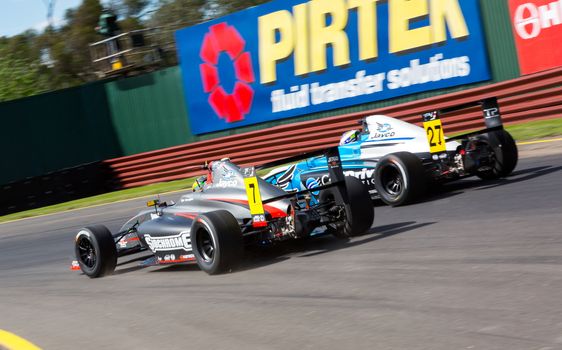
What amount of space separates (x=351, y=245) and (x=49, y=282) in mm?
3894

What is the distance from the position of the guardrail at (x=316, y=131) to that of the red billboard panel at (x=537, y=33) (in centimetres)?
62

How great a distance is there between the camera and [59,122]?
29.2 m

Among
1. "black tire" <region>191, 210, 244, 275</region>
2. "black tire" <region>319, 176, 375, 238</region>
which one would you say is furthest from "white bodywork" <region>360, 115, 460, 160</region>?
"black tire" <region>191, 210, 244, 275</region>

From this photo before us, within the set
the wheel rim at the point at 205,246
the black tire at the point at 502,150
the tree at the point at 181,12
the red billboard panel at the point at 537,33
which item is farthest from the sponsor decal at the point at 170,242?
the tree at the point at 181,12

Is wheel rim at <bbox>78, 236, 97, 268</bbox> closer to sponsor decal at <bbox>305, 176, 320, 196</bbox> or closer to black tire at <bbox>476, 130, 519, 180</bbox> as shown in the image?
sponsor decal at <bbox>305, 176, 320, 196</bbox>

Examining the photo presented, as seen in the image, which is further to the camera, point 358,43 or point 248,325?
point 358,43

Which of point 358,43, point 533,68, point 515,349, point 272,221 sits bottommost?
point 515,349

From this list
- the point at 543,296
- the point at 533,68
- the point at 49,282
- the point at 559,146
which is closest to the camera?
the point at 543,296

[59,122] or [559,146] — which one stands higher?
[59,122]

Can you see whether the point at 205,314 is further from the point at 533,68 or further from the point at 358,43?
the point at 358,43

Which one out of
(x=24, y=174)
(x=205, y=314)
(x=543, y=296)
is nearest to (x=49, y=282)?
(x=205, y=314)

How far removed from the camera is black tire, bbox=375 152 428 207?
11047 mm

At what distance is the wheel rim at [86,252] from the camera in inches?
412

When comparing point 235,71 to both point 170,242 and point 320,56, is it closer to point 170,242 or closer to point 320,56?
point 320,56
